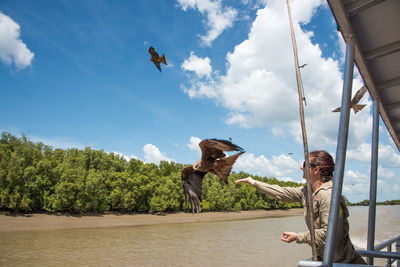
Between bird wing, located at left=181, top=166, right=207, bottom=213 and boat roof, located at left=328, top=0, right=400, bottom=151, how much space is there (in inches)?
105

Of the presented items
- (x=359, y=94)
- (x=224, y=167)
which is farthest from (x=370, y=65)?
(x=224, y=167)

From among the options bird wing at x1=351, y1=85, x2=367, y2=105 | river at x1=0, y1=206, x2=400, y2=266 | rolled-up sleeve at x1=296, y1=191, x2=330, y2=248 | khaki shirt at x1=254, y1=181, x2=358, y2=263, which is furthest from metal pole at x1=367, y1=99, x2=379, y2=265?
river at x1=0, y1=206, x2=400, y2=266

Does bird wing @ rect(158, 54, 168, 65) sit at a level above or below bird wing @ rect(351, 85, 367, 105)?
above

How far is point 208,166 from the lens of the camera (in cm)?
403

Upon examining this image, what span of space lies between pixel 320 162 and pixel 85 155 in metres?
47.5

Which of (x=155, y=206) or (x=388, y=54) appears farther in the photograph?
(x=155, y=206)

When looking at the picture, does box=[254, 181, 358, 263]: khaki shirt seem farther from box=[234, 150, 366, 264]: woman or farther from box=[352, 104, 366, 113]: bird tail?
box=[352, 104, 366, 113]: bird tail

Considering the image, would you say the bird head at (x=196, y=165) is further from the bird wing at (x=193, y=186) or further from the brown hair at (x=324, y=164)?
the brown hair at (x=324, y=164)

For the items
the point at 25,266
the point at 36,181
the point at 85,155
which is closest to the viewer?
the point at 25,266

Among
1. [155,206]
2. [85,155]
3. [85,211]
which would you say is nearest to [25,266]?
[85,211]

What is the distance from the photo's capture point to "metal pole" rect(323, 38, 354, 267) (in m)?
1.52

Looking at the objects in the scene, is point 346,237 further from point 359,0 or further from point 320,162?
point 359,0

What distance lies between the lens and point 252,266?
44.8ft

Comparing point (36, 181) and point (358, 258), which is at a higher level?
point (36, 181)
